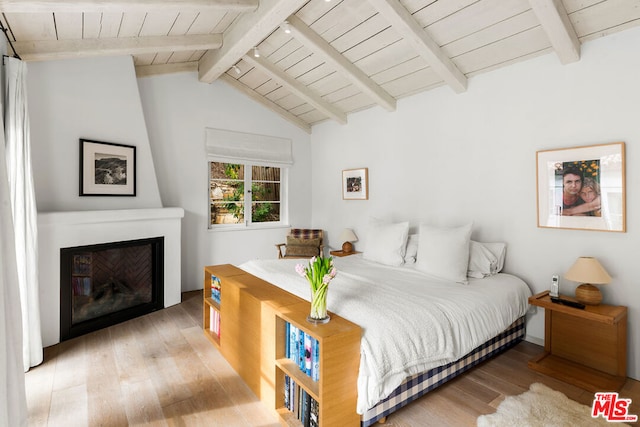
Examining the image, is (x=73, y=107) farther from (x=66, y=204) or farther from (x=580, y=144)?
(x=580, y=144)

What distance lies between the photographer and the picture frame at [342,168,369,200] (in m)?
4.52

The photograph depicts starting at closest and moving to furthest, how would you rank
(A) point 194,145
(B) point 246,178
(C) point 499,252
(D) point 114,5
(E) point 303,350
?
1. (E) point 303,350
2. (D) point 114,5
3. (C) point 499,252
4. (A) point 194,145
5. (B) point 246,178

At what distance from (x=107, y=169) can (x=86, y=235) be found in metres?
0.73

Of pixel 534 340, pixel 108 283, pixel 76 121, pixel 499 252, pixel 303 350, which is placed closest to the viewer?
pixel 303 350

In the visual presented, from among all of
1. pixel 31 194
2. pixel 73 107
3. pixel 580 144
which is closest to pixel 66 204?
A: pixel 31 194

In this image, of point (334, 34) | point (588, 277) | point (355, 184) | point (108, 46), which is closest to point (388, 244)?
point (355, 184)

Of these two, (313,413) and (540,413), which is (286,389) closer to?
(313,413)

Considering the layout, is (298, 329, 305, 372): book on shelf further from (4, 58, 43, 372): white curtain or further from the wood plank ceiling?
the wood plank ceiling

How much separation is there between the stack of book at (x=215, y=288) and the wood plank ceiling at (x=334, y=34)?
7.19 ft

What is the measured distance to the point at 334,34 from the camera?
321 centimetres

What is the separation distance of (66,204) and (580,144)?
4.50m

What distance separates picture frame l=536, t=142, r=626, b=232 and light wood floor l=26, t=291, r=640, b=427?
1.13 m

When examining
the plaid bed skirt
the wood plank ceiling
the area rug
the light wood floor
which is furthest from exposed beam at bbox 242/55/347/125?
the area rug

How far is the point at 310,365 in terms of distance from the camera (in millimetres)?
1831
